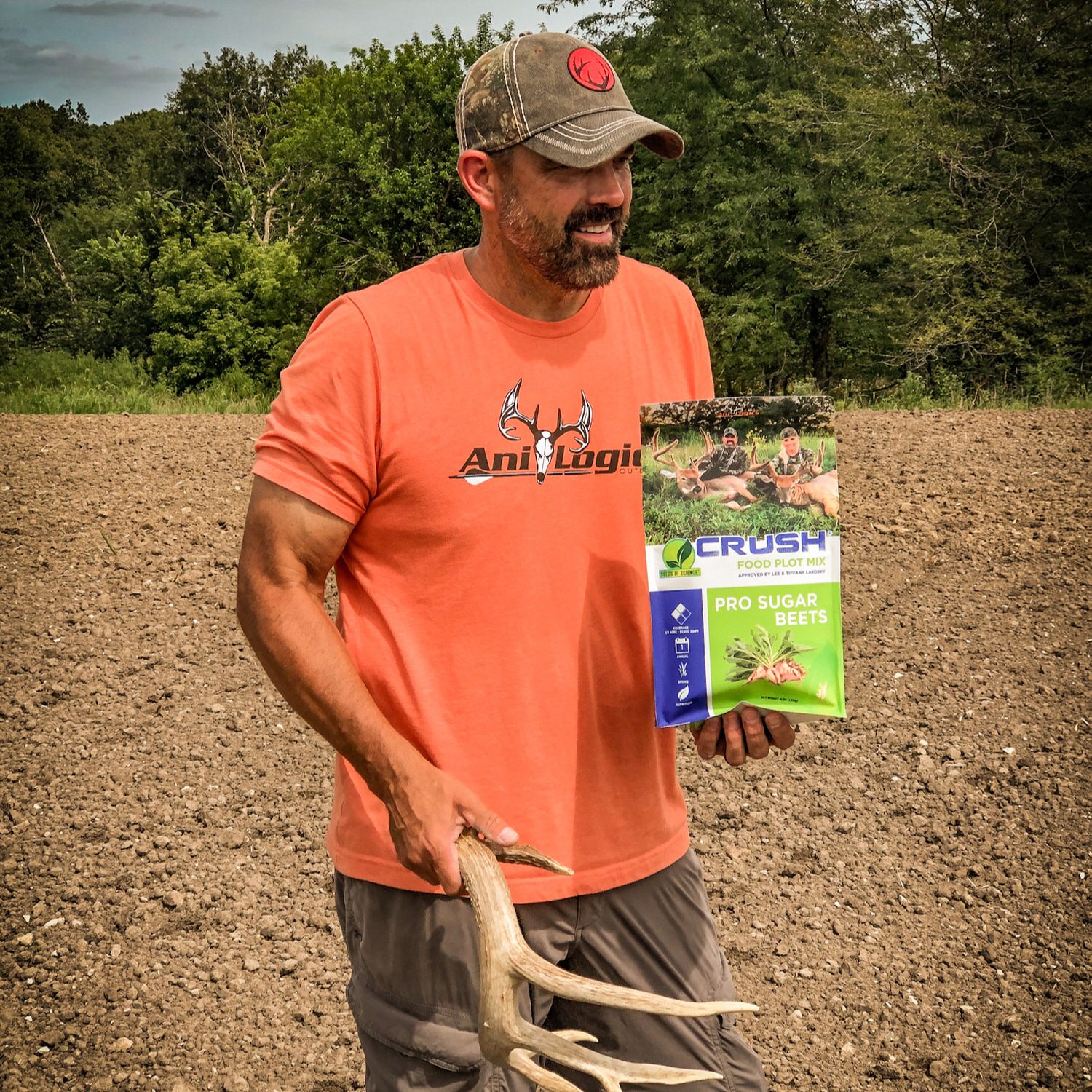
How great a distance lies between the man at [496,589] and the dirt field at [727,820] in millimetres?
2116

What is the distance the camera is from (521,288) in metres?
2.06

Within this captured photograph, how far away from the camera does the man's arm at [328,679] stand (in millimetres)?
1743

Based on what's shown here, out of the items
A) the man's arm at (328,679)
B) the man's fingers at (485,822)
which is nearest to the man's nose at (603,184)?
the man's arm at (328,679)

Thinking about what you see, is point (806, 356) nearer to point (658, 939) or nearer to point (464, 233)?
point (464, 233)

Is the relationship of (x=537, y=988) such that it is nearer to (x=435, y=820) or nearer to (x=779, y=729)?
(x=435, y=820)

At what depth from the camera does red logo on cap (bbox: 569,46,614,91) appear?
6.76ft

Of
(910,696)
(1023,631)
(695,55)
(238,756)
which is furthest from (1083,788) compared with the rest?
(695,55)

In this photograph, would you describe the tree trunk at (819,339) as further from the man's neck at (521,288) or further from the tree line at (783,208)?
the man's neck at (521,288)

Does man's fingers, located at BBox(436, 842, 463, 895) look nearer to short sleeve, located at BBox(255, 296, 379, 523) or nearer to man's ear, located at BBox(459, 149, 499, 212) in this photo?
short sleeve, located at BBox(255, 296, 379, 523)

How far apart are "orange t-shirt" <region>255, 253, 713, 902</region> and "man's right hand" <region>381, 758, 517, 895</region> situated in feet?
0.57

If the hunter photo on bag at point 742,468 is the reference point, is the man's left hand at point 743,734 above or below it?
below

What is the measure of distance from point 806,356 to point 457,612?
2494 centimetres

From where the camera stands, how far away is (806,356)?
84.5ft

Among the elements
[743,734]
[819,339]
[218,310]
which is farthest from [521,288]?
[218,310]
